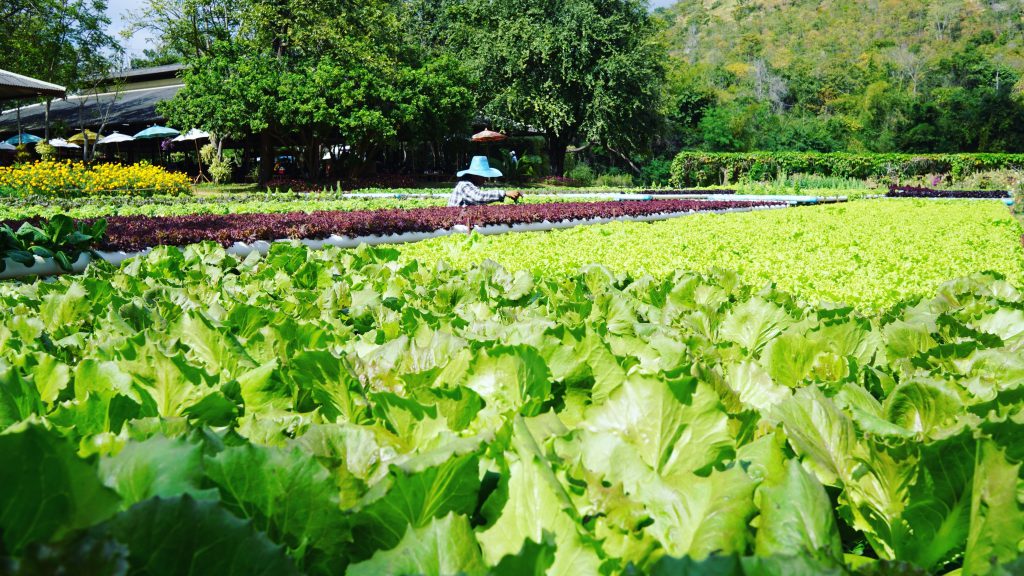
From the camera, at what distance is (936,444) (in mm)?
854

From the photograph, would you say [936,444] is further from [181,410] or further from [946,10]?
[946,10]

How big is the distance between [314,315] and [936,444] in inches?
71.7

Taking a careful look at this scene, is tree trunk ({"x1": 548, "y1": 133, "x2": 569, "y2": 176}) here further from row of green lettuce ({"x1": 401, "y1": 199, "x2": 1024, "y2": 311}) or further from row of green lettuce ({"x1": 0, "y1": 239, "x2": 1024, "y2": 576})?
row of green lettuce ({"x1": 0, "y1": 239, "x2": 1024, "y2": 576})

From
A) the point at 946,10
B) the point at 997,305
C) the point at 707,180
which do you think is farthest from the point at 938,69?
the point at 997,305

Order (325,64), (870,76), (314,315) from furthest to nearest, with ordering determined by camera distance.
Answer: (870,76)
(325,64)
(314,315)

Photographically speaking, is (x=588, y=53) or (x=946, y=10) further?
(x=946, y=10)

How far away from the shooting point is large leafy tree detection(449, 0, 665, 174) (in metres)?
35.8

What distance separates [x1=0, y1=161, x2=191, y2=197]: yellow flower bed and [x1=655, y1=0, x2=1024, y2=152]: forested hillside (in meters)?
32.4

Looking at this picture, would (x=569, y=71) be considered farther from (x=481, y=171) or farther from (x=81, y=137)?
(x=81, y=137)

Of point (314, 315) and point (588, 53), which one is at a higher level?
point (588, 53)

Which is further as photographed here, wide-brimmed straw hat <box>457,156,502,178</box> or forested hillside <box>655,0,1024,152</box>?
forested hillside <box>655,0,1024,152</box>

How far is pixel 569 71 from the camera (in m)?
36.0

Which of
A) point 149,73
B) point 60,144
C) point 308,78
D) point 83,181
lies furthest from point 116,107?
point 83,181

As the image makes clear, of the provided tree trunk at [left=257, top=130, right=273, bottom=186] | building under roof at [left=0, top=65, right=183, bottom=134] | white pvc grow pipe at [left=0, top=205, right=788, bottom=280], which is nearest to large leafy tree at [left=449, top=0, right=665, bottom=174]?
tree trunk at [left=257, top=130, right=273, bottom=186]
